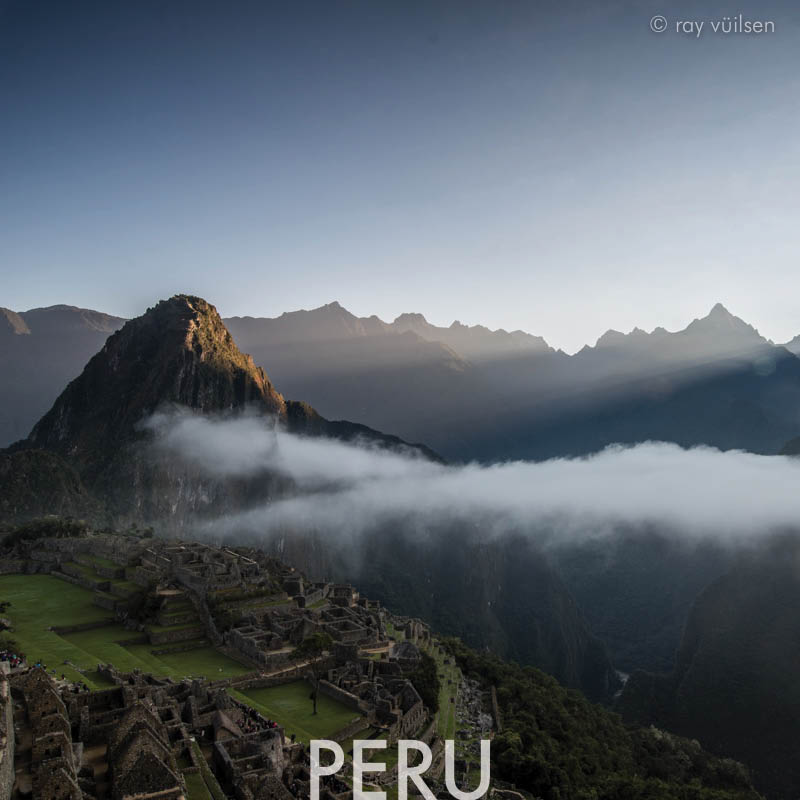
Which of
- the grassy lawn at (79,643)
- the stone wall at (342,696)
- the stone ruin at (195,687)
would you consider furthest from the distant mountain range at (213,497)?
the stone wall at (342,696)

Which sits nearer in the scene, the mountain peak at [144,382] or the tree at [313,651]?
the tree at [313,651]

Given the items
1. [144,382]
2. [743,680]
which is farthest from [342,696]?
[144,382]

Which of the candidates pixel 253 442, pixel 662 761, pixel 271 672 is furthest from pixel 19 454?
pixel 662 761

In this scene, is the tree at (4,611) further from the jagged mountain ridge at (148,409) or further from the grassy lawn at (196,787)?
the jagged mountain ridge at (148,409)

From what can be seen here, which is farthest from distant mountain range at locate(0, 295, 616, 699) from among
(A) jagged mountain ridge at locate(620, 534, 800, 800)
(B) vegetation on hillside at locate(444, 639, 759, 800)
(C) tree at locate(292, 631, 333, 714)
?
(C) tree at locate(292, 631, 333, 714)

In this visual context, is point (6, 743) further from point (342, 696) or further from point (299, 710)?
point (342, 696)

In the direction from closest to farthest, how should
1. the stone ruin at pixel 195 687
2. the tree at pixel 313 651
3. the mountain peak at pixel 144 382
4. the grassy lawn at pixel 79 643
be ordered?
the stone ruin at pixel 195 687 → the grassy lawn at pixel 79 643 → the tree at pixel 313 651 → the mountain peak at pixel 144 382

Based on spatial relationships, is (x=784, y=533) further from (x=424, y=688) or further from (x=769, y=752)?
(x=424, y=688)
